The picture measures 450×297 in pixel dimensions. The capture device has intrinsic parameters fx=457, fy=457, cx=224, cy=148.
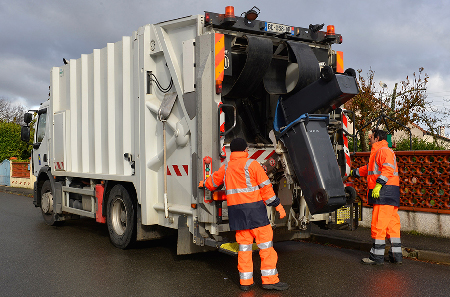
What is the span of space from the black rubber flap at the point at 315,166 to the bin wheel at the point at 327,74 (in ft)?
1.51

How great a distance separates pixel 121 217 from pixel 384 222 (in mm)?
3506

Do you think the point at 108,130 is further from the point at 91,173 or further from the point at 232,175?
the point at 232,175

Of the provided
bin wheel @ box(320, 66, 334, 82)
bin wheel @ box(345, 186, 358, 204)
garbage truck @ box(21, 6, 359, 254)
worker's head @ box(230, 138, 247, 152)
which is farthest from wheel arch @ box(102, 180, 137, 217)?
bin wheel @ box(320, 66, 334, 82)

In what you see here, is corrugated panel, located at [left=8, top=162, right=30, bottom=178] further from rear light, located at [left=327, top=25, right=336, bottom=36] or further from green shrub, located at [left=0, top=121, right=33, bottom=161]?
rear light, located at [left=327, top=25, right=336, bottom=36]

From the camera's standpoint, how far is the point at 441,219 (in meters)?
6.99

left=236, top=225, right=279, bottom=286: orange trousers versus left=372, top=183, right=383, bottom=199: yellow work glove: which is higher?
left=372, top=183, right=383, bottom=199: yellow work glove

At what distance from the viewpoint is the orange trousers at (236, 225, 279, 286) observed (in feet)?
14.7

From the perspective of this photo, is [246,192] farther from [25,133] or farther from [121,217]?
[25,133]

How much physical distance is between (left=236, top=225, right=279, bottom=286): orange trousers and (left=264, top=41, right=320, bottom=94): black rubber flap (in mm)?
1684

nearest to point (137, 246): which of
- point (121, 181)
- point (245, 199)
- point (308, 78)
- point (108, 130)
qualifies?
point (121, 181)

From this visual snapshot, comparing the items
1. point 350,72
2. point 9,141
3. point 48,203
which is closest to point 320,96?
point 350,72

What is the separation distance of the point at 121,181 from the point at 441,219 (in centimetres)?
483

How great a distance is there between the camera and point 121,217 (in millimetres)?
6441

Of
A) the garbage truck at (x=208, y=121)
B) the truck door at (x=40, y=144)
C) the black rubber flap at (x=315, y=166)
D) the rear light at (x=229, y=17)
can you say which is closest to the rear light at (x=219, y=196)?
the garbage truck at (x=208, y=121)
